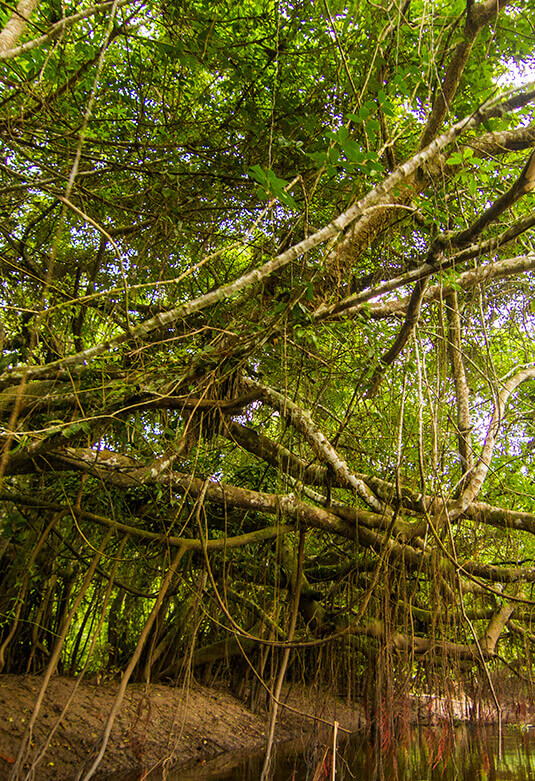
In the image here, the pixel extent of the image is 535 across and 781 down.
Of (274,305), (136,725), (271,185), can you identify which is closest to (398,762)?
(136,725)

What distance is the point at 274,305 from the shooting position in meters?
2.88

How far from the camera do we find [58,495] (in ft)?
13.0

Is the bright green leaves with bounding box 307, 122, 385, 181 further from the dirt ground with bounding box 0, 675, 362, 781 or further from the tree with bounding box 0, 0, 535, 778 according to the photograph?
the dirt ground with bounding box 0, 675, 362, 781

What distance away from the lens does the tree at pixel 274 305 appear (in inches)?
98.3

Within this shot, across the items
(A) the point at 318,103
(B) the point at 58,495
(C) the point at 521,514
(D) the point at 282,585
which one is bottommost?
(D) the point at 282,585

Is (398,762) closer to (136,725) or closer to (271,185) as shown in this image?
(136,725)

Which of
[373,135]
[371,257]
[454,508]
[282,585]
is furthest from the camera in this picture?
[282,585]

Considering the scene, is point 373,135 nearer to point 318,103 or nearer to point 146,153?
point 318,103

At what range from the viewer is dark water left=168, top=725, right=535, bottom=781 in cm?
365

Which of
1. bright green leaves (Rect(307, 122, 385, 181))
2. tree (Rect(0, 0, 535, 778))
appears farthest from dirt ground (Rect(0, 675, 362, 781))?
bright green leaves (Rect(307, 122, 385, 181))

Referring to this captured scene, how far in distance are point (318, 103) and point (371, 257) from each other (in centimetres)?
116

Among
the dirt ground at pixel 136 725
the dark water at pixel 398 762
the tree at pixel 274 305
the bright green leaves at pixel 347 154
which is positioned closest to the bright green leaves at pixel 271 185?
the tree at pixel 274 305

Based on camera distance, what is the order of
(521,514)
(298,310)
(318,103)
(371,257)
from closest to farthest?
(298,310) < (318,103) < (521,514) < (371,257)

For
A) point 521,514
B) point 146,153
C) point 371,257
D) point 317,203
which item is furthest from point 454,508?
point 146,153
